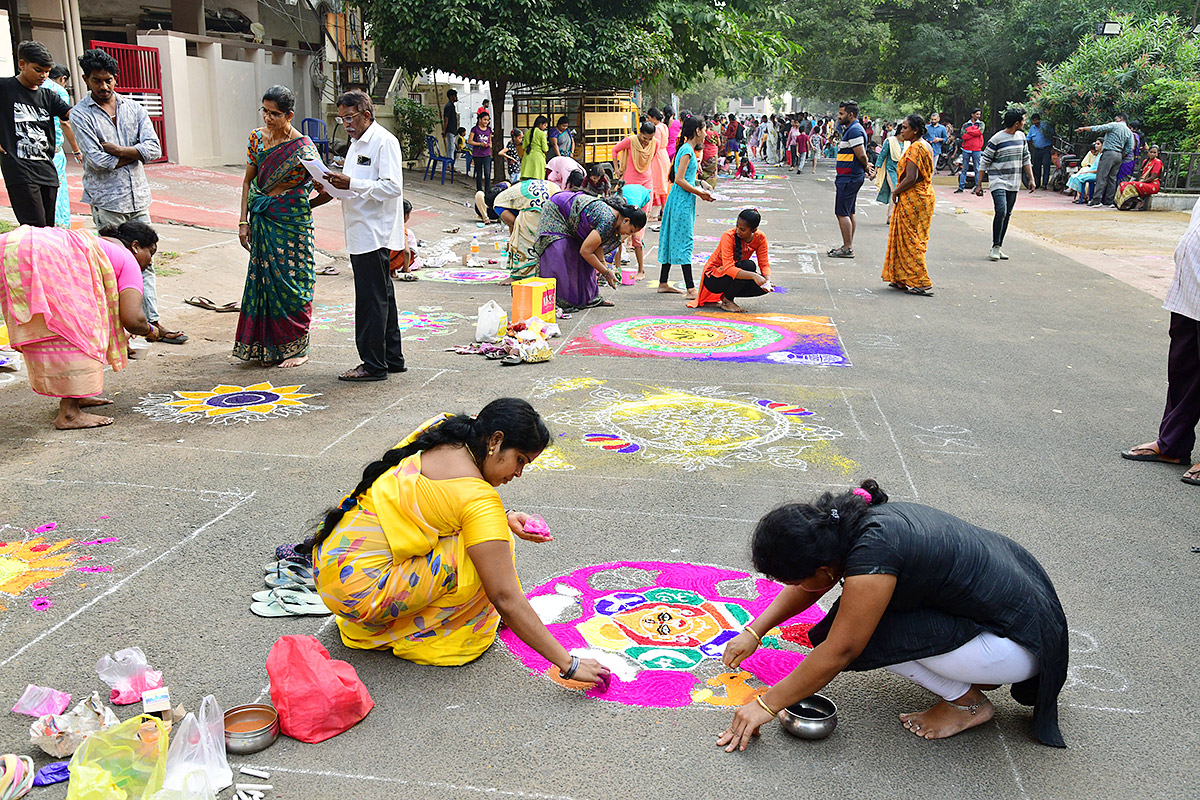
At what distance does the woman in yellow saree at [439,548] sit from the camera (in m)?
2.53

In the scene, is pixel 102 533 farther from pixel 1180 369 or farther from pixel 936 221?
pixel 936 221

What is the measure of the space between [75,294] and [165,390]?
3.55ft

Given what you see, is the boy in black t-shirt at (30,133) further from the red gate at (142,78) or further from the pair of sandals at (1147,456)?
the red gate at (142,78)

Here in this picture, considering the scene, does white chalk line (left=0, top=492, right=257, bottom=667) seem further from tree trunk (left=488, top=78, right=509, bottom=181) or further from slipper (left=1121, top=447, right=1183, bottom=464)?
tree trunk (left=488, top=78, right=509, bottom=181)

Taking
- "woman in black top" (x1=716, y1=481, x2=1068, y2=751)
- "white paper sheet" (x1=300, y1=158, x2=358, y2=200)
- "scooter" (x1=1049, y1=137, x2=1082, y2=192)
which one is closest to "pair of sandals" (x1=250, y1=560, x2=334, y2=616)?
"woman in black top" (x1=716, y1=481, x2=1068, y2=751)

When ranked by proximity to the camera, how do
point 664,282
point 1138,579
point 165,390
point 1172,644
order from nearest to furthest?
point 1172,644, point 1138,579, point 165,390, point 664,282

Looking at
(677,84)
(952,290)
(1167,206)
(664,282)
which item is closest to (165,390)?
(664,282)

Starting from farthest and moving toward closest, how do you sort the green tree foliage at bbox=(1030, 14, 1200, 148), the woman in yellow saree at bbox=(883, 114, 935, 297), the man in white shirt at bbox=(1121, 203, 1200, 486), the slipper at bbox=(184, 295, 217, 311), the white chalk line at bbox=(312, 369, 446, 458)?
the green tree foliage at bbox=(1030, 14, 1200, 148), the woman in yellow saree at bbox=(883, 114, 935, 297), the slipper at bbox=(184, 295, 217, 311), the white chalk line at bbox=(312, 369, 446, 458), the man in white shirt at bbox=(1121, 203, 1200, 486)

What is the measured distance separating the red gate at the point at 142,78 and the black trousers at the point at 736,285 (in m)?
Answer: 9.51

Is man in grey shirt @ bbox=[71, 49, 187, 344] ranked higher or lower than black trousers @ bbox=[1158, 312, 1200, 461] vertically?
higher

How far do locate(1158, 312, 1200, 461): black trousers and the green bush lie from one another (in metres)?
15.7

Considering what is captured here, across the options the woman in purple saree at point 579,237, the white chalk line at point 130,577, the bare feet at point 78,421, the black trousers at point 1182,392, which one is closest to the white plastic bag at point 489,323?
the woman in purple saree at point 579,237

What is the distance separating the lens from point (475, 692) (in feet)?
8.93

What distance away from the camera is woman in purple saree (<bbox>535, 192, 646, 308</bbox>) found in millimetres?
7504
